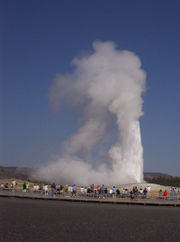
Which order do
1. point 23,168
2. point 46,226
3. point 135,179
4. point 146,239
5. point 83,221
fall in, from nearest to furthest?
point 146,239 < point 46,226 < point 83,221 < point 135,179 < point 23,168

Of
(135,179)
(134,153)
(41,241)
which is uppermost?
(134,153)

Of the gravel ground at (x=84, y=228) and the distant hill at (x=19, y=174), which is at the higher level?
the distant hill at (x=19, y=174)

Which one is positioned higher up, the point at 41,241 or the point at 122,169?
the point at 122,169

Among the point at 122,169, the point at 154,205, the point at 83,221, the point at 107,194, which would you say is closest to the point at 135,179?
the point at 122,169

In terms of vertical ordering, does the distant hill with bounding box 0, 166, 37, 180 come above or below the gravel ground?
above

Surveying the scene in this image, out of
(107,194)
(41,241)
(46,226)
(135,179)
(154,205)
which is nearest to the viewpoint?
(41,241)

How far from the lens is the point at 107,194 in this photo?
119 feet

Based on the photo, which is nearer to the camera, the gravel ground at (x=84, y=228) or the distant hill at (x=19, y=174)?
the gravel ground at (x=84, y=228)

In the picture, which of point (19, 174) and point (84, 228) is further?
point (19, 174)

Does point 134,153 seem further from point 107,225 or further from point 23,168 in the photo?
point 23,168

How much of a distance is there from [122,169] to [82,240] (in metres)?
49.2

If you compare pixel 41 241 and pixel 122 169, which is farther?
pixel 122 169

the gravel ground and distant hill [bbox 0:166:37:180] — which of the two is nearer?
the gravel ground

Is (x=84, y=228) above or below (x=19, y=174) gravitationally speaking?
below
